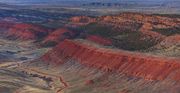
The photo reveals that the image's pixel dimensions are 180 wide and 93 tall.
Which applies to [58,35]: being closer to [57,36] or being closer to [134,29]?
[57,36]

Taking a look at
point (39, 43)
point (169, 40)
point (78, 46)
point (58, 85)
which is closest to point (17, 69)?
point (78, 46)

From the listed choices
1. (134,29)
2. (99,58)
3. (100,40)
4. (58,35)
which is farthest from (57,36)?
(99,58)

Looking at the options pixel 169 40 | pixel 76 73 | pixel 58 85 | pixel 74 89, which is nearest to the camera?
pixel 74 89

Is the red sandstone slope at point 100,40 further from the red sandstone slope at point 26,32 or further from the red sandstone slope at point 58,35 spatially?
the red sandstone slope at point 26,32

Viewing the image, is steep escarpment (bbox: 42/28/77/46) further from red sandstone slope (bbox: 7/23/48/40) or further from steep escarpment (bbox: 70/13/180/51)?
red sandstone slope (bbox: 7/23/48/40)

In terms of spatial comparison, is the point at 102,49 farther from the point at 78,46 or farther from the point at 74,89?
the point at 74,89

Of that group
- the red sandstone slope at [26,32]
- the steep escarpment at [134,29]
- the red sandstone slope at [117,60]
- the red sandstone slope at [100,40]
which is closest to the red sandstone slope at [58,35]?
the steep escarpment at [134,29]

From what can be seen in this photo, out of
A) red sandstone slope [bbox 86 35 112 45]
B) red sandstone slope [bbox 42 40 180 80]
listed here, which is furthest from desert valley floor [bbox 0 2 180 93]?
red sandstone slope [bbox 86 35 112 45]
